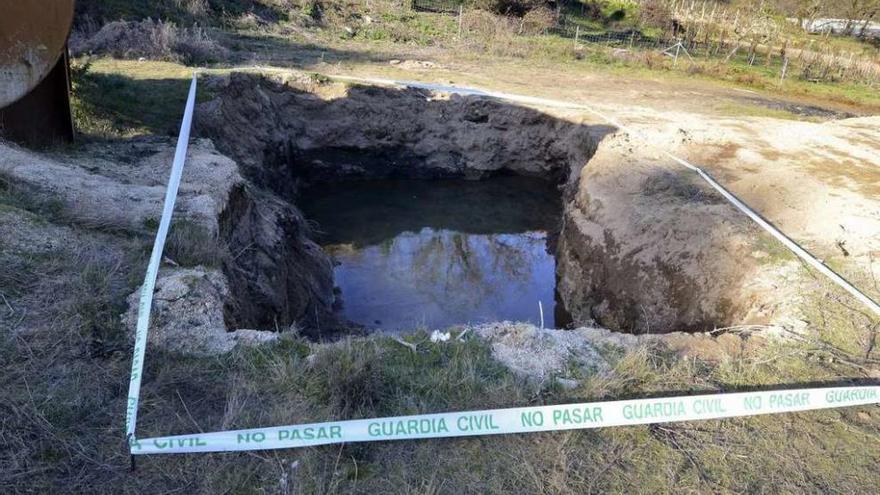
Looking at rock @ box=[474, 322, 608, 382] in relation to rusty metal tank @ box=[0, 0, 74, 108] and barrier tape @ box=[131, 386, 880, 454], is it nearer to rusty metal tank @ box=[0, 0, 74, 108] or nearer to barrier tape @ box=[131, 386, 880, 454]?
barrier tape @ box=[131, 386, 880, 454]

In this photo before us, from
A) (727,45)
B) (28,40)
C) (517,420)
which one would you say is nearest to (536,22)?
(727,45)

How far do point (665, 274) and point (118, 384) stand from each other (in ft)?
18.6

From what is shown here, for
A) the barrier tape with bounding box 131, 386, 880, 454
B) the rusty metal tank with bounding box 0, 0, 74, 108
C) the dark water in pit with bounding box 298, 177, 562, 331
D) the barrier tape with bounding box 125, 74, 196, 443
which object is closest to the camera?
the barrier tape with bounding box 131, 386, 880, 454

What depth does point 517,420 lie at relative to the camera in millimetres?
3402

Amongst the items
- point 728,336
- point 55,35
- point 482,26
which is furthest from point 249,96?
point 482,26

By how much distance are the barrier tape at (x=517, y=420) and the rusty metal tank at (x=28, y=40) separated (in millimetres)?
4892

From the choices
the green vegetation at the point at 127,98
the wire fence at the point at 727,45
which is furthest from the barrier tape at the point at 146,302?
the wire fence at the point at 727,45

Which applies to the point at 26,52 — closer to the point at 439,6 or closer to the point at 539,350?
the point at 539,350

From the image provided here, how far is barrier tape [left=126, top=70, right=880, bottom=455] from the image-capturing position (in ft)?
10.2

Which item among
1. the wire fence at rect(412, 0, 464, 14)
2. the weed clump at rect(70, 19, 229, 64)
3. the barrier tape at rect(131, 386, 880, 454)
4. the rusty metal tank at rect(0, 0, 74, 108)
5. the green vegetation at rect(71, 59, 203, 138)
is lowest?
the barrier tape at rect(131, 386, 880, 454)

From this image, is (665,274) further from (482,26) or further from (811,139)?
(482,26)

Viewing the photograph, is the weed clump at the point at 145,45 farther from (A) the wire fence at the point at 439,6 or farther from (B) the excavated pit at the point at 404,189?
(A) the wire fence at the point at 439,6

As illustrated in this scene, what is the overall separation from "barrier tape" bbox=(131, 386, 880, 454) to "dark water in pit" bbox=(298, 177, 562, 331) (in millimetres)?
3429

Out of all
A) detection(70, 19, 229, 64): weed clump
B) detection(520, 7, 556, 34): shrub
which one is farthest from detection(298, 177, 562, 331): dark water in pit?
detection(520, 7, 556, 34): shrub
